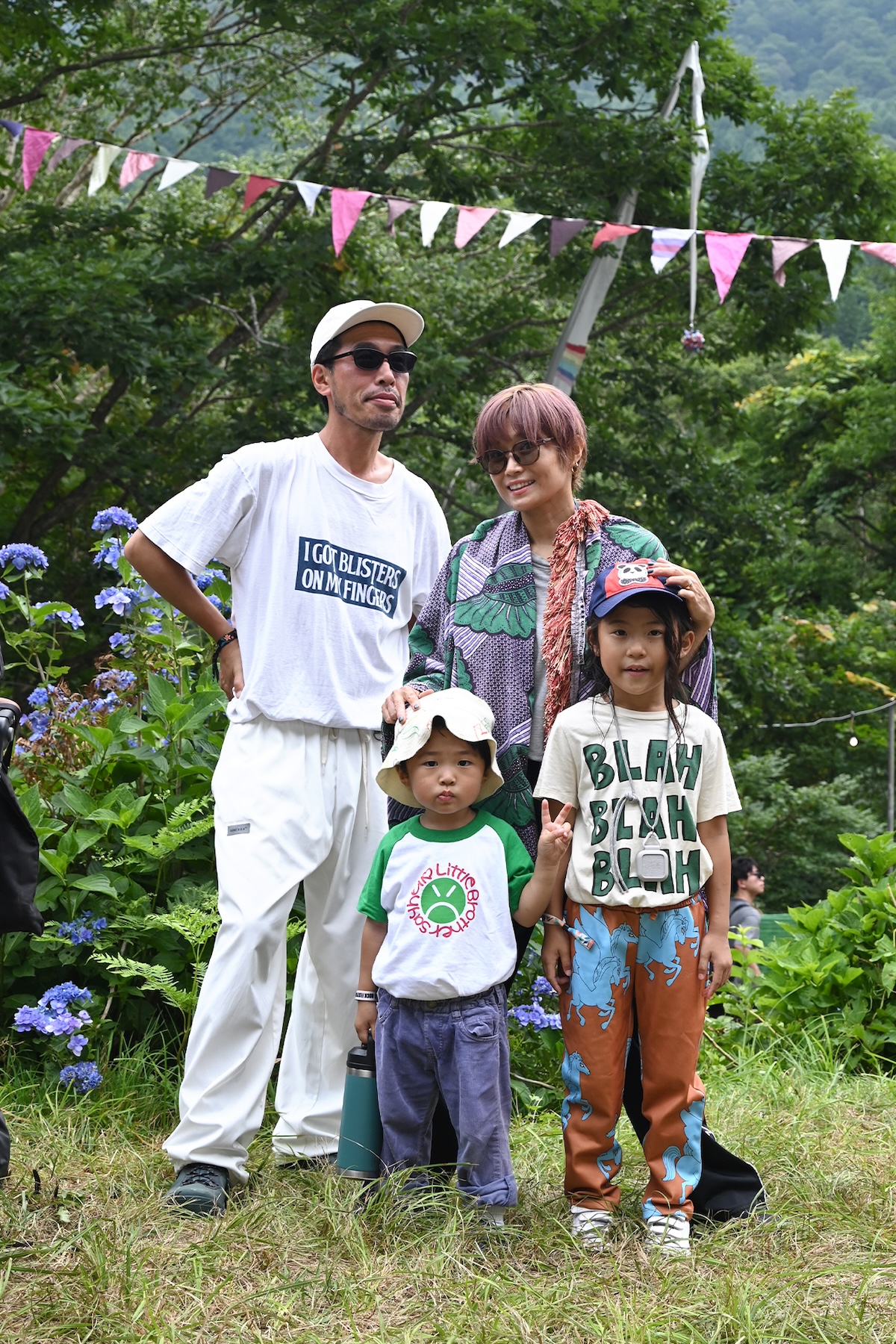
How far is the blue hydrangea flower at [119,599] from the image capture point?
14.8ft

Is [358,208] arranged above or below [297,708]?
above

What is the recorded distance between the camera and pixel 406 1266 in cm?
268

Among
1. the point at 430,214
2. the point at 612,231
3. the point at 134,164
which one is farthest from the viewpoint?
the point at 612,231

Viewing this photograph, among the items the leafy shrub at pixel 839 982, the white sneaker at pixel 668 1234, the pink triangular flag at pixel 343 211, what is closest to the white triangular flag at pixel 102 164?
the pink triangular flag at pixel 343 211

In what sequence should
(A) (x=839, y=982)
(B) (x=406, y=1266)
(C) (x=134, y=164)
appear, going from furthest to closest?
(C) (x=134, y=164)
(A) (x=839, y=982)
(B) (x=406, y=1266)

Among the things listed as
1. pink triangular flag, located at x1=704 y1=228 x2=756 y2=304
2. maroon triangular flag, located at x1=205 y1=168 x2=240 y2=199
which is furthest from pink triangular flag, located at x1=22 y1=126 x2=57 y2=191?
pink triangular flag, located at x1=704 y1=228 x2=756 y2=304

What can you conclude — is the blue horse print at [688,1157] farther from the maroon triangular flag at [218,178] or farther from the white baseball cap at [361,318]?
the maroon triangular flag at [218,178]

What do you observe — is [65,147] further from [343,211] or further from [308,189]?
[343,211]

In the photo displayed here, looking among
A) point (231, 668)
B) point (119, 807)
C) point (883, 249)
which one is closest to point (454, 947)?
point (231, 668)

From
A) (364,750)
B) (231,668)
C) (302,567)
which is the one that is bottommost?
(364,750)

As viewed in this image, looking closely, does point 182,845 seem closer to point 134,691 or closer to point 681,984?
point 134,691

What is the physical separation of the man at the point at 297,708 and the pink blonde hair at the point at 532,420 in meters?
0.45

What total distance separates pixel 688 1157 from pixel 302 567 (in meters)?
1.58

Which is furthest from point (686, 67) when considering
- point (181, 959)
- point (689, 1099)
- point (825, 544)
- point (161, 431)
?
point (689, 1099)
